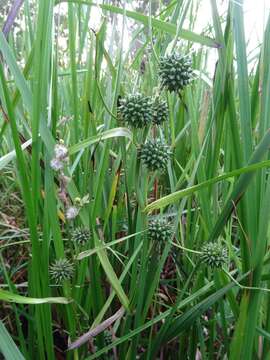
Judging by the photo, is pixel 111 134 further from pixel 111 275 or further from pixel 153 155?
pixel 111 275

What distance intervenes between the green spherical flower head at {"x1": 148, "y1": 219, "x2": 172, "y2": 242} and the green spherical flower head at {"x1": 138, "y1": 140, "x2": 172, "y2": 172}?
7 cm

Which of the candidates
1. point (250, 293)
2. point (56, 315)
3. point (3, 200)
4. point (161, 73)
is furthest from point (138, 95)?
point (3, 200)

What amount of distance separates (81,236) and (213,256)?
171mm

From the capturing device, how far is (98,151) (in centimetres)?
73

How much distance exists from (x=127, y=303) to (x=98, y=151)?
284mm

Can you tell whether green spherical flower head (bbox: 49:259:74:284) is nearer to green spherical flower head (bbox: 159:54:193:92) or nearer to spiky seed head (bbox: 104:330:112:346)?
spiky seed head (bbox: 104:330:112:346)

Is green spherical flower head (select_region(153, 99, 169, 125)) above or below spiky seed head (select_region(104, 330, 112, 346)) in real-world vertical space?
above

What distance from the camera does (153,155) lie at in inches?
19.3

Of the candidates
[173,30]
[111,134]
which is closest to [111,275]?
[111,134]

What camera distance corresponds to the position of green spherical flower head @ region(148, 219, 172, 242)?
1.72 feet

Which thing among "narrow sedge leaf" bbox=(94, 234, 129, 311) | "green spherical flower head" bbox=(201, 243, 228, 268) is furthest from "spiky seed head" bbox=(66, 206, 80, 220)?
"green spherical flower head" bbox=(201, 243, 228, 268)

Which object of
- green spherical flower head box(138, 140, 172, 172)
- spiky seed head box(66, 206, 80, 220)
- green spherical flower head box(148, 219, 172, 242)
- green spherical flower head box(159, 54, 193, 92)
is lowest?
green spherical flower head box(148, 219, 172, 242)

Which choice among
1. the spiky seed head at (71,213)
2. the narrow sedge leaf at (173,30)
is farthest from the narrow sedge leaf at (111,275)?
the narrow sedge leaf at (173,30)

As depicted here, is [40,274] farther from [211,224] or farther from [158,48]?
[158,48]
